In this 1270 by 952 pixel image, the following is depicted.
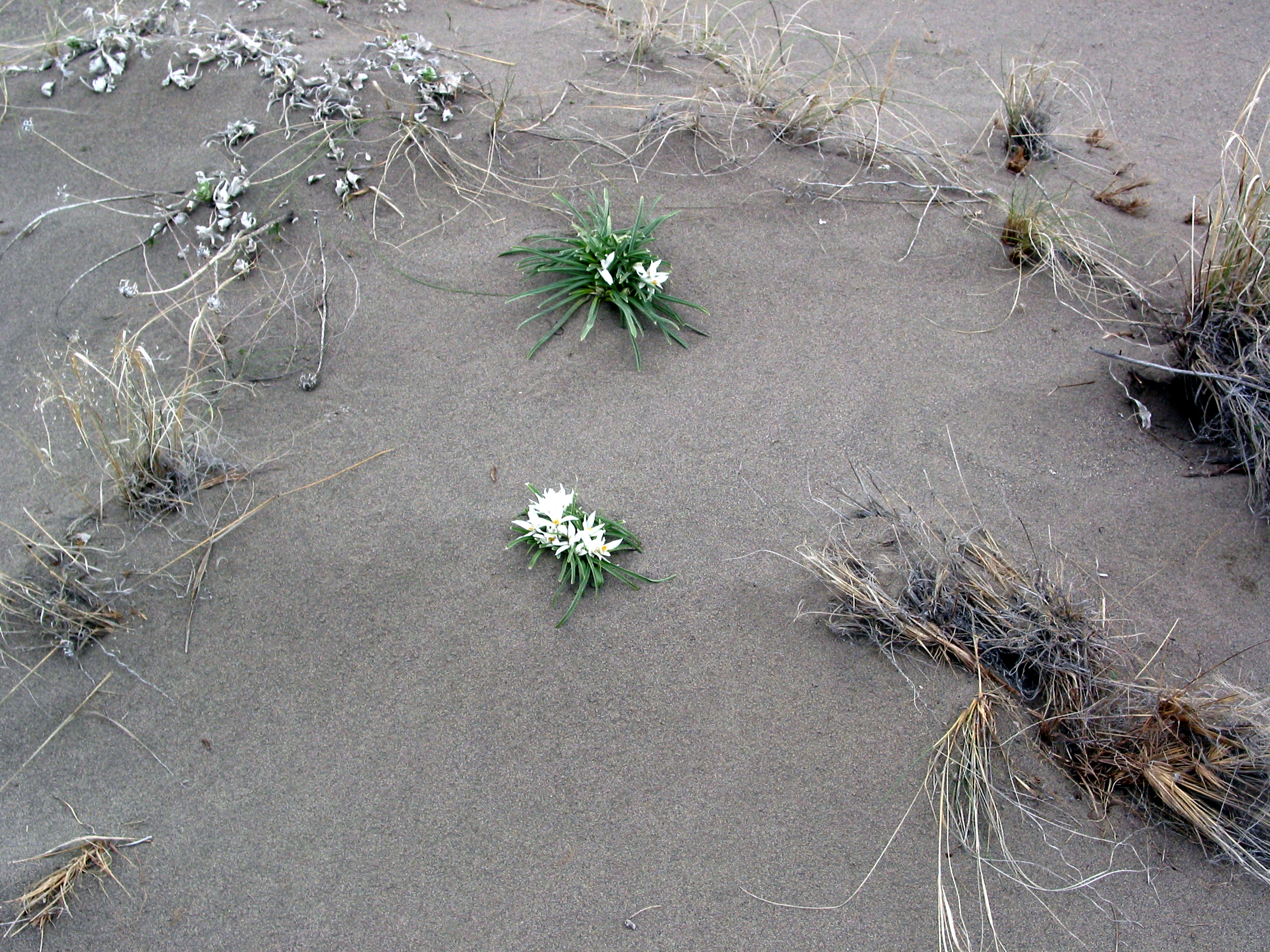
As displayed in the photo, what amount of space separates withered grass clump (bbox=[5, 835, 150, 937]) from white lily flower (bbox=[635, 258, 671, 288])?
206cm

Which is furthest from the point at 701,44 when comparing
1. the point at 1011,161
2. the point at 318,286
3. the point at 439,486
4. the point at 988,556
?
the point at 988,556

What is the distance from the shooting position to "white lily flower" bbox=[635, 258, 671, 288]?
9.34 feet

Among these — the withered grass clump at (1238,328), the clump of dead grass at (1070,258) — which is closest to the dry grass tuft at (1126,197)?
the clump of dead grass at (1070,258)

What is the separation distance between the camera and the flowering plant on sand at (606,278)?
287 cm

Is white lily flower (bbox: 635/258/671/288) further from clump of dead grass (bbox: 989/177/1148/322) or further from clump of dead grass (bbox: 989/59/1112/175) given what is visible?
clump of dead grass (bbox: 989/59/1112/175)

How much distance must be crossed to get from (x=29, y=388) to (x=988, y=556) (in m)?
3.05

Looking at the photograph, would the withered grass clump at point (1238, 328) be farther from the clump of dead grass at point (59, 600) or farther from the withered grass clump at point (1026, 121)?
the clump of dead grass at point (59, 600)

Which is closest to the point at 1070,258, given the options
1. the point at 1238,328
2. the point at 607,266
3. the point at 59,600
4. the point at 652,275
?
the point at 1238,328

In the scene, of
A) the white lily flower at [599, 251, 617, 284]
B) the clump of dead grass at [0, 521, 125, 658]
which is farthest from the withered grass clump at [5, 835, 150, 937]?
the white lily flower at [599, 251, 617, 284]

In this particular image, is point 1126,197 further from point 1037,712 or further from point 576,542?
point 576,542

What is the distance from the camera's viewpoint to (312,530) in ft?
8.21

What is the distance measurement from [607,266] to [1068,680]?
5.88 feet

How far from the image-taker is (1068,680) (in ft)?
6.98

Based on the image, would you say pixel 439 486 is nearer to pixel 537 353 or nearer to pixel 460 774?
pixel 537 353
